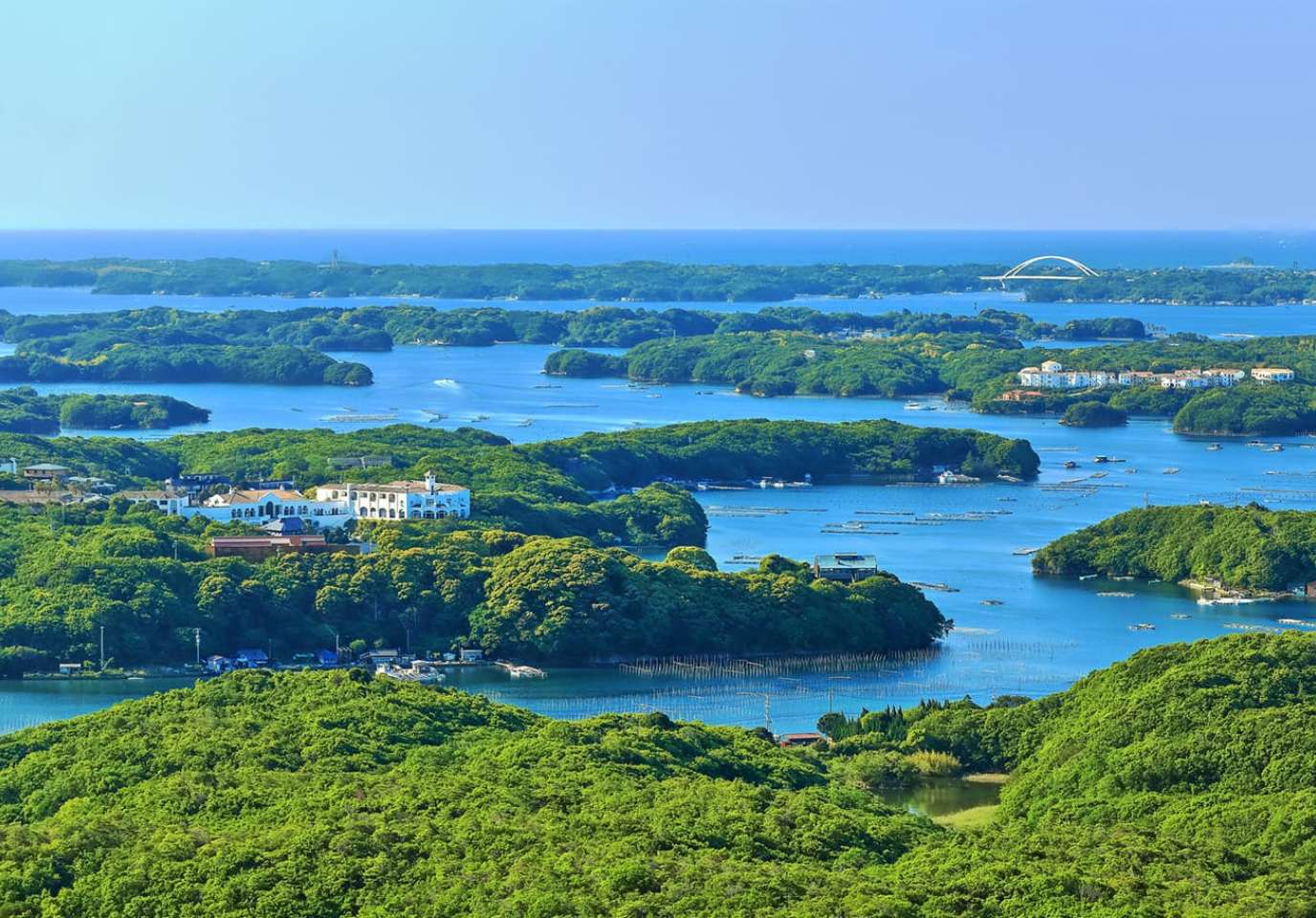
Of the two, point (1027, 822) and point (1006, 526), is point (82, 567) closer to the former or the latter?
point (1027, 822)

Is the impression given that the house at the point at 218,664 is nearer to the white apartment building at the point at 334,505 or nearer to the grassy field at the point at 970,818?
the white apartment building at the point at 334,505

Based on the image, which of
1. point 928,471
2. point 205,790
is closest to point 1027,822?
point 205,790

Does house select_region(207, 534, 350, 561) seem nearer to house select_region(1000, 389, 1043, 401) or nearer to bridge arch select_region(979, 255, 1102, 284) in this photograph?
house select_region(1000, 389, 1043, 401)

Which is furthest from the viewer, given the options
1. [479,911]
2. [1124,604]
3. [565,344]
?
[565,344]

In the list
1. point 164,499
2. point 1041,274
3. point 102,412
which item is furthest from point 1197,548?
point 1041,274

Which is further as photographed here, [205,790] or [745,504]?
[745,504]

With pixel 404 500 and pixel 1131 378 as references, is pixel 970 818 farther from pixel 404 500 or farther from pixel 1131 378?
pixel 1131 378
